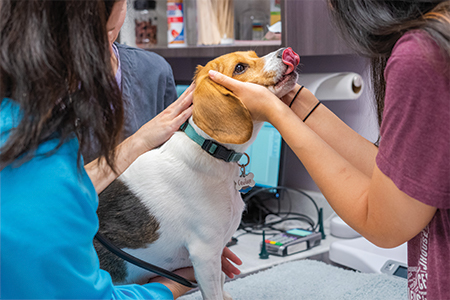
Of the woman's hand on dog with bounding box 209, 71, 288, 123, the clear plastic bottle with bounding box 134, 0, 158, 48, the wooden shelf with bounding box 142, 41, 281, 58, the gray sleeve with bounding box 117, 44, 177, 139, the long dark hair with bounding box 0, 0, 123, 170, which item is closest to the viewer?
the long dark hair with bounding box 0, 0, 123, 170

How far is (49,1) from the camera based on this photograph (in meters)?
0.52

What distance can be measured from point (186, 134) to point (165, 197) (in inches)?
5.8

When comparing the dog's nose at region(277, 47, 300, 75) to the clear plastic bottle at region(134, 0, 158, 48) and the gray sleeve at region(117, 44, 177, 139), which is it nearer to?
the gray sleeve at region(117, 44, 177, 139)

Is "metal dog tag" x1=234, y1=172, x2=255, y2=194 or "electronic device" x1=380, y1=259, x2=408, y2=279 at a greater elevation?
"metal dog tag" x1=234, y1=172, x2=255, y2=194

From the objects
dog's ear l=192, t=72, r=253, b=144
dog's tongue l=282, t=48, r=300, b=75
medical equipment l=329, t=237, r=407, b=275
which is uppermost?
dog's tongue l=282, t=48, r=300, b=75

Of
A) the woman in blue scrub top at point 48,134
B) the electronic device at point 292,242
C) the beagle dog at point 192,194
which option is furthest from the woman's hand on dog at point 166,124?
the electronic device at point 292,242

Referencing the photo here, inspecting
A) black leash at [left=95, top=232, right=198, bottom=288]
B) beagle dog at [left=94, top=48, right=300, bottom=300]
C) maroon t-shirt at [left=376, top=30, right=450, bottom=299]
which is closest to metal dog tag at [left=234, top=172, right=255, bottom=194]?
beagle dog at [left=94, top=48, right=300, bottom=300]

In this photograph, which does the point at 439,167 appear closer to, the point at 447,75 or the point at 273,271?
the point at 447,75

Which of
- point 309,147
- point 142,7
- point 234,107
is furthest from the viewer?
point 142,7

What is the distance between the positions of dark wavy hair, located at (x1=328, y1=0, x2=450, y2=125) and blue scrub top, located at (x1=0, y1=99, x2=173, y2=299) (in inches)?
19.3

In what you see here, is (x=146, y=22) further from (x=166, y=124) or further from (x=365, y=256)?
(x=365, y=256)

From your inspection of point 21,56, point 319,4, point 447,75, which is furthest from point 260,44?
point 21,56

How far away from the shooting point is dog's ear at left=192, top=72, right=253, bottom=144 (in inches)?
33.6

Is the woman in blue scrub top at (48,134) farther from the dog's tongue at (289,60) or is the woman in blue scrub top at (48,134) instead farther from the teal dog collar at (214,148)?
the dog's tongue at (289,60)
